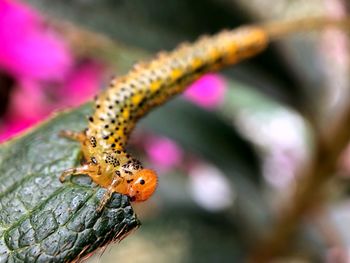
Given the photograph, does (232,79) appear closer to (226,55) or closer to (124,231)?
(226,55)

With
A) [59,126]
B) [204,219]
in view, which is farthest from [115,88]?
[204,219]

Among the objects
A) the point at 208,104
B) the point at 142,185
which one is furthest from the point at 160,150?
the point at 142,185

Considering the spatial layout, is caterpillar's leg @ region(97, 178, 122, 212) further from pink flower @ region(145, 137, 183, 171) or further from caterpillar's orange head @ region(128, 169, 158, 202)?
pink flower @ region(145, 137, 183, 171)

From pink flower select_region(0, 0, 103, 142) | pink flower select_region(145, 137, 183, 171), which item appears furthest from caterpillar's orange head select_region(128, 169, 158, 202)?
pink flower select_region(145, 137, 183, 171)

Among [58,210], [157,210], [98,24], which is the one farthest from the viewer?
[157,210]

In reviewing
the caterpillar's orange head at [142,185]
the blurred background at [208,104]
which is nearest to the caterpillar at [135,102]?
the caterpillar's orange head at [142,185]

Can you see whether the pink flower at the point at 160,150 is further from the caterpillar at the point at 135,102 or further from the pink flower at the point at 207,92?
the caterpillar at the point at 135,102

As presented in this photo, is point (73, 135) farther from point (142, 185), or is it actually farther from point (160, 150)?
point (160, 150)
